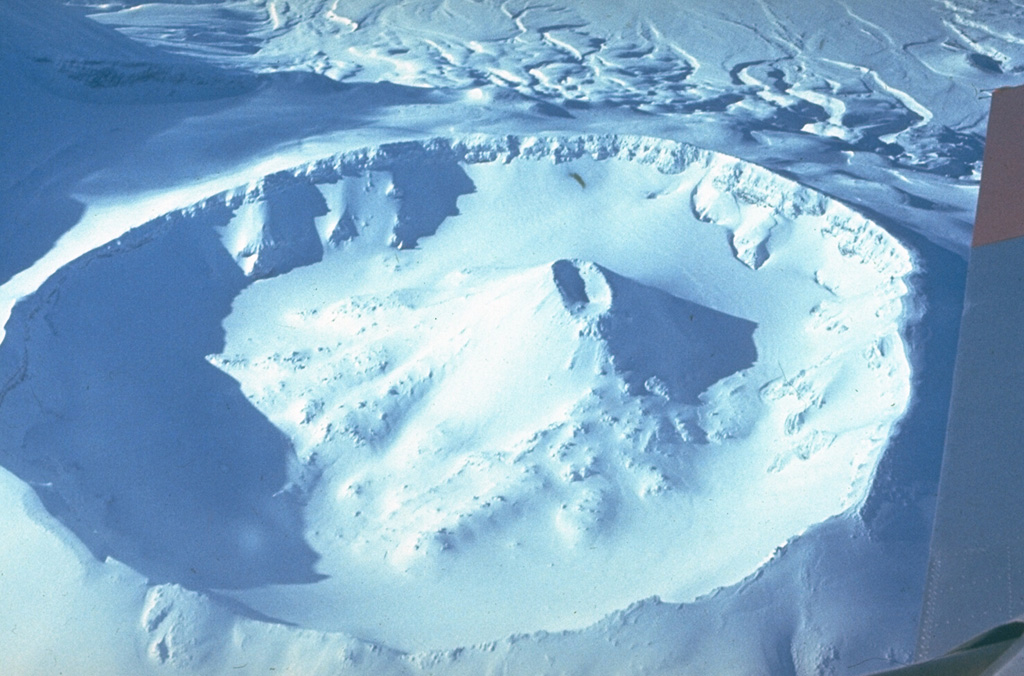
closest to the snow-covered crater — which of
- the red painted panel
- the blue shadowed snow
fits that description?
the blue shadowed snow

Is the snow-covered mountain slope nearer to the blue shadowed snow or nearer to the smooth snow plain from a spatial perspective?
the smooth snow plain

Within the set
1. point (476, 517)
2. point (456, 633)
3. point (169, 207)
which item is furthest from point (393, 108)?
point (456, 633)

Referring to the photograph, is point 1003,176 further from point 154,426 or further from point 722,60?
point 722,60

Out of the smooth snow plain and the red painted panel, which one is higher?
the red painted panel

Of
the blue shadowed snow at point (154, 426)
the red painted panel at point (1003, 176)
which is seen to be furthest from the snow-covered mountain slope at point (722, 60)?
the blue shadowed snow at point (154, 426)

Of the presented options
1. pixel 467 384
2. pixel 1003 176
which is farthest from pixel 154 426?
pixel 1003 176

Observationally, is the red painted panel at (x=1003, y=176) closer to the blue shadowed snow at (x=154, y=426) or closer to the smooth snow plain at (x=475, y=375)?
the smooth snow plain at (x=475, y=375)
